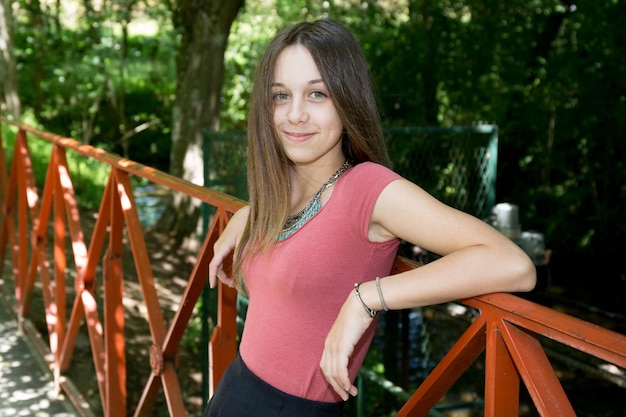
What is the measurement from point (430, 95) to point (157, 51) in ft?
25.0

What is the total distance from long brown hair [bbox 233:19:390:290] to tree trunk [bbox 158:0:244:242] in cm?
635

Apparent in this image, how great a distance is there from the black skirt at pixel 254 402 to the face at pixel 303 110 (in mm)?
478

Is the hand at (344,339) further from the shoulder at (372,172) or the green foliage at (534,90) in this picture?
the green foliage at (534,90)

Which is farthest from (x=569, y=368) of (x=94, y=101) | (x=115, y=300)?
(x=94, y=101)

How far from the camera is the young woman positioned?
139 centimetres

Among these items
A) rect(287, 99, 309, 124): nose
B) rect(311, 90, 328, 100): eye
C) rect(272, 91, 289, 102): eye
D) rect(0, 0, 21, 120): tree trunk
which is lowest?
rect(0, 0, 21, 120): tree trunk

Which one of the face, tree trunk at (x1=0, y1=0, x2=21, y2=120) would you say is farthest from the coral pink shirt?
tree trunk at (x1=0, y1=0, x2=21, y2=120)

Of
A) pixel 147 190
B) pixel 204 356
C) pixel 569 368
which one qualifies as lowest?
pixel 147 190

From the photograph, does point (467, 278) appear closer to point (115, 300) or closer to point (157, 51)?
point (115, 300)

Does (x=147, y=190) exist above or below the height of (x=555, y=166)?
below

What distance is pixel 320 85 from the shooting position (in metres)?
1.59

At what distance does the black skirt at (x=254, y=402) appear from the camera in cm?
162

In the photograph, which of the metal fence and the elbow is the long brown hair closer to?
the elbow

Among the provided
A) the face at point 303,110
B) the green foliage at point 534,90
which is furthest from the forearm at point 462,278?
the green foliage at point 534,90
